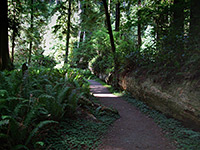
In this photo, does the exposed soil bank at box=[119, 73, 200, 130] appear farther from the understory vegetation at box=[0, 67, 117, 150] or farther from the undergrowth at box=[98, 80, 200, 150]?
the understory vegetation at box=[0, 67, 117, 150]

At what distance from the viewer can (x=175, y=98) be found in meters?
4.35

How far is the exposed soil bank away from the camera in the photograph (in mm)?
3715

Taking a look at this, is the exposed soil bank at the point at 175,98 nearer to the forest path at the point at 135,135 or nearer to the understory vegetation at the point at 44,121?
the forest path at the point at 135,135

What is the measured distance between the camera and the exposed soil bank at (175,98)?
3.71 m

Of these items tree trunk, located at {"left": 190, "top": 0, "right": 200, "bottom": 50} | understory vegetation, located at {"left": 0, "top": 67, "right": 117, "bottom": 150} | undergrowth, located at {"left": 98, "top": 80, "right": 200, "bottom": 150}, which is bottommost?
undergrowth, located at {"left": 98, "top": 80, "right": 200, "bottom": 150}

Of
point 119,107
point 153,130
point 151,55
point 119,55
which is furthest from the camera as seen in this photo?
point 119,55

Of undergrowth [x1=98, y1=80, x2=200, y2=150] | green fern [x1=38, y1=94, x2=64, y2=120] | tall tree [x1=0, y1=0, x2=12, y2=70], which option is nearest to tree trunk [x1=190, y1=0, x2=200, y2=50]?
undergrowth [x1=98, y1=80, x2=200, y2=150]

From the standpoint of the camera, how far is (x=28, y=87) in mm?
4086

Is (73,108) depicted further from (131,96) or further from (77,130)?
(131,96)

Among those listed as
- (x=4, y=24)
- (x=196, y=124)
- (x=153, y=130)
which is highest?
(x=4, y=24)

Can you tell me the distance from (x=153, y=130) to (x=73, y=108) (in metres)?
2.26

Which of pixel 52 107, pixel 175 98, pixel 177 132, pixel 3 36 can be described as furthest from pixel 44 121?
pixel 3 36

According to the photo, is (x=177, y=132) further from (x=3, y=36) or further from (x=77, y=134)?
(x=3, y=36)

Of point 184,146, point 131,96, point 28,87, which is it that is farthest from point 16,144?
point 131,96
